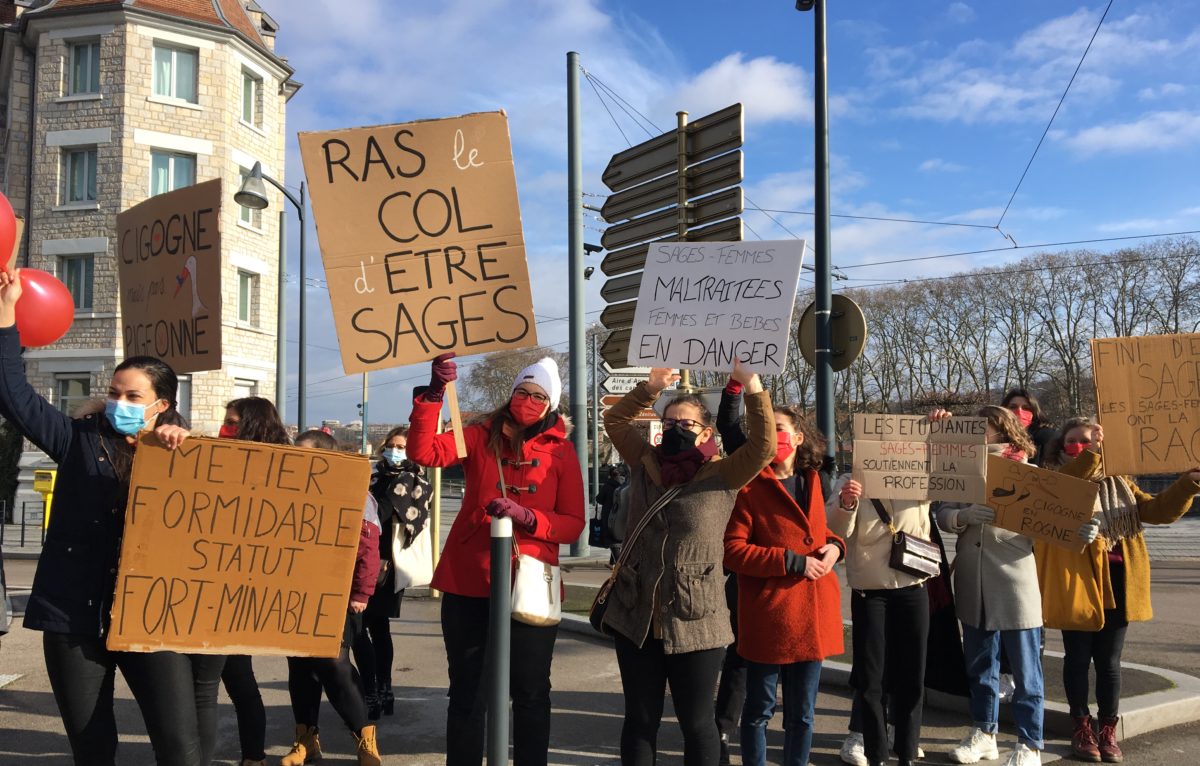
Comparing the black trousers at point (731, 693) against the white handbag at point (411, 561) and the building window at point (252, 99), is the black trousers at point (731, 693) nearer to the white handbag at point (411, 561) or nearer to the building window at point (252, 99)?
the white handbag at point (411, 561)

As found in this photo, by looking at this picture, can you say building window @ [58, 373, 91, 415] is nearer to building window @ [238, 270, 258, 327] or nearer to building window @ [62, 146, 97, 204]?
building window @ [238, 270, 258, 327]

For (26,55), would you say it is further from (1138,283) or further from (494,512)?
(1138,283)

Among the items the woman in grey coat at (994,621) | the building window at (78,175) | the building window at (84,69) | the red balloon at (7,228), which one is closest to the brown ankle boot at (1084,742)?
the woman in grey coat at (994,621)

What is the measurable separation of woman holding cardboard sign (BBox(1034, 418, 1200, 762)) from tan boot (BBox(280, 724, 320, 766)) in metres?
3.71

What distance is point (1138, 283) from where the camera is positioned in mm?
44938

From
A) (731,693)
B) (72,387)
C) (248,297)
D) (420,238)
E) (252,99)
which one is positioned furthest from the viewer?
(252,99)

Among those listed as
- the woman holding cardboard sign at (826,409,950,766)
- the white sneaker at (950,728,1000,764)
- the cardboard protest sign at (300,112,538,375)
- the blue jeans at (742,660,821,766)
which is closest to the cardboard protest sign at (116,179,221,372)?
the cardboard protest sign at (300,112,538,375)

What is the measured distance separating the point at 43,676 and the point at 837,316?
20.7 feet

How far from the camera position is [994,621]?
4.73 m

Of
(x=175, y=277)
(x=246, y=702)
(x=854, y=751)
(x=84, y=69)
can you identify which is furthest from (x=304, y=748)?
(x=84, y=69)

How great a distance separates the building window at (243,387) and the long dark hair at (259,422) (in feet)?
76.0

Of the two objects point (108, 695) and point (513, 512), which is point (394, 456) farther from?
point (108, 695)

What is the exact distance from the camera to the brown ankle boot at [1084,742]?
4.91 m

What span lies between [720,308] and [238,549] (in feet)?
7.50
